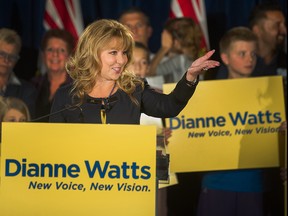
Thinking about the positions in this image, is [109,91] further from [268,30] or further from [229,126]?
[268,30]

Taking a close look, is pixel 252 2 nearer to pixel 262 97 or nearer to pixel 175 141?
pixel 262 97

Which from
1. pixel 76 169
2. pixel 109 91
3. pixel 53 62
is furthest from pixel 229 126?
pixel 76 169

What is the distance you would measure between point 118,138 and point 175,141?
5.74 ft

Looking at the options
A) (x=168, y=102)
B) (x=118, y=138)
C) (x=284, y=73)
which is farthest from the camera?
(x=284, y=73)

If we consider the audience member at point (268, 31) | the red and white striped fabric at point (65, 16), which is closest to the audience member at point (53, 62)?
the red and white striped fabric at point (65, 16)

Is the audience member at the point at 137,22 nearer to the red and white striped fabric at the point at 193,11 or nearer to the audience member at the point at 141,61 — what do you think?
the red and white striped fabric at the point at 193,11

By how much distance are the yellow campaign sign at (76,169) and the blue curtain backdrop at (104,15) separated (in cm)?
267

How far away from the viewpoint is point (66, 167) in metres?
2.62

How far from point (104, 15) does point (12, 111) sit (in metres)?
1.31

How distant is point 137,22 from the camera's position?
16.4 ft

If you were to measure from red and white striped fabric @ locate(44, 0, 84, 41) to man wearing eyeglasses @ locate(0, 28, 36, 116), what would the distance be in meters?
0.44

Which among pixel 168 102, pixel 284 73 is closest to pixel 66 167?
pixel 168 102

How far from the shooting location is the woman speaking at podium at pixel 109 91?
9.36 feet

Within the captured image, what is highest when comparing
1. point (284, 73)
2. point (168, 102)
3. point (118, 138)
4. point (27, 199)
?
point (284, 73)
